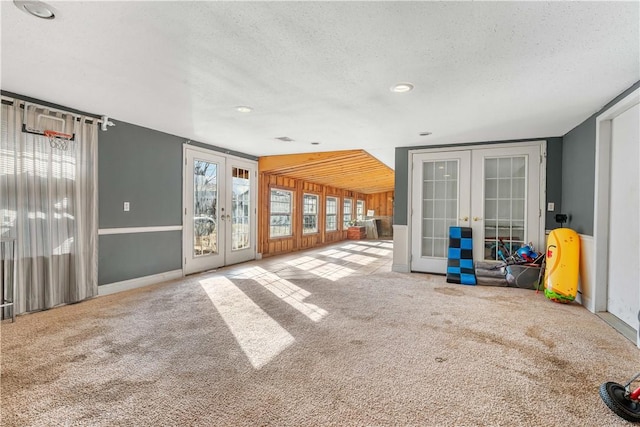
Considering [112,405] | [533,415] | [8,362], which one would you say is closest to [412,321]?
[533,415]

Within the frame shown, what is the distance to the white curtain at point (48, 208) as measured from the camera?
10.6 ft

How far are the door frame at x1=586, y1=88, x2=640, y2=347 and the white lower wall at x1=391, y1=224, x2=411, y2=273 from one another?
274 cm

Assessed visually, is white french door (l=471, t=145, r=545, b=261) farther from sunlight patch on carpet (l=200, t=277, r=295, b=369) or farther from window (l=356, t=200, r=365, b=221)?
window (l=356, t=200, r=365, b=221)

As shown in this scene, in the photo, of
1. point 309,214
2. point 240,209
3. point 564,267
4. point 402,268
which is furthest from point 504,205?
point 309,214

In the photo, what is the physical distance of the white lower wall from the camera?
5.87 m

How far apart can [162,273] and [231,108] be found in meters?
2.89

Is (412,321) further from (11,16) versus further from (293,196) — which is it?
(293,196)

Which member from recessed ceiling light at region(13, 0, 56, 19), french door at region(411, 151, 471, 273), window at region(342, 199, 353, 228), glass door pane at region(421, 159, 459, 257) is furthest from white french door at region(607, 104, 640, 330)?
window at region(342, 199, 353, 228)

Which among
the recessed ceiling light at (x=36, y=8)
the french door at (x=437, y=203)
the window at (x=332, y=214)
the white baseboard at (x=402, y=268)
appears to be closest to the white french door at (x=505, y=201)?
the french door at (x=437, y=203)

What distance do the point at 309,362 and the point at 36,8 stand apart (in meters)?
2.88

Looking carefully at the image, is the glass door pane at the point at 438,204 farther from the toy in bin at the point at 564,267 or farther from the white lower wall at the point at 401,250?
the toy in bin at the point at 564,267

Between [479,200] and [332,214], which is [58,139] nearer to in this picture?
[479,200]

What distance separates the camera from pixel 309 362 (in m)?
2.34

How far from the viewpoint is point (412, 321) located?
3232 mm
